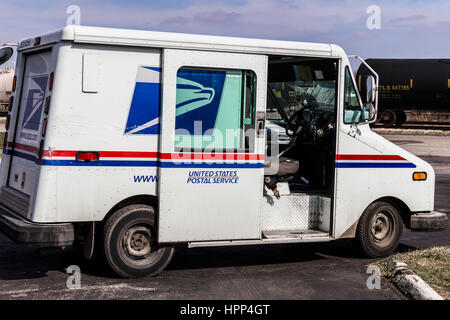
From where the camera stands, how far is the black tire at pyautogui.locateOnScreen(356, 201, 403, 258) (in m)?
8.48

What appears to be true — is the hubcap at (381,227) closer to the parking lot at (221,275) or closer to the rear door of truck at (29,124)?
the parking lot at (221,275)

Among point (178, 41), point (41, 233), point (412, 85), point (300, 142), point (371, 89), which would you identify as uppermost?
point (412, 85)

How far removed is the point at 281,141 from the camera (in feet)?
30.2

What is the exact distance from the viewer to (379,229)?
874cm

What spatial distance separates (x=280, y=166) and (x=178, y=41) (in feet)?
7.08

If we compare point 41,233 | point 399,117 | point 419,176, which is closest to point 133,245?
point 41,233

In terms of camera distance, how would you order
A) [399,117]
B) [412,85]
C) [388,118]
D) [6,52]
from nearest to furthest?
[6,52] → [412,85] → [388,118] → [399,117]

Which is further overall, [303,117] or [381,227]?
[303,117]

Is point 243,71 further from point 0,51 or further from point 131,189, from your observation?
point 0,51

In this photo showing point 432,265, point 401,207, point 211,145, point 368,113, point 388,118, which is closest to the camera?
point 211,145

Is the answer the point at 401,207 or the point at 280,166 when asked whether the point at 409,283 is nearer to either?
the point at 401,207

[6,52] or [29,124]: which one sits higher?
[6,52]

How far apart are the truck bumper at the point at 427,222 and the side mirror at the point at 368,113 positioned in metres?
1.46

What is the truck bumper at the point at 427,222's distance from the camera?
8.77m
